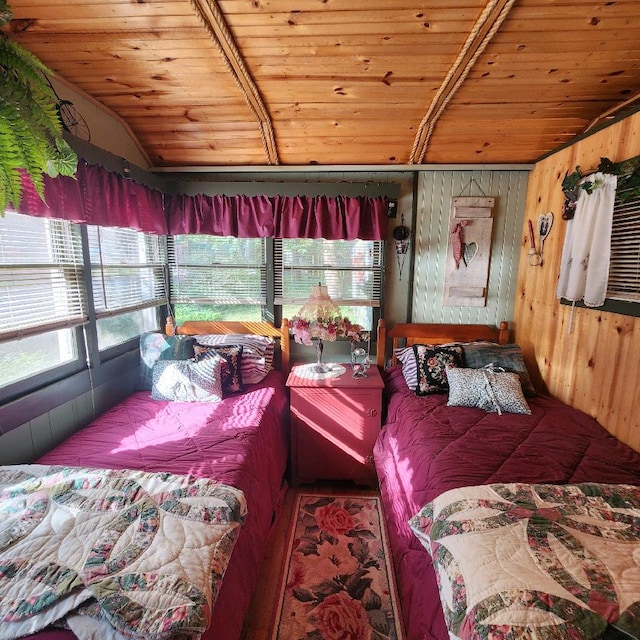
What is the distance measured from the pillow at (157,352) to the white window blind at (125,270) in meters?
0.27

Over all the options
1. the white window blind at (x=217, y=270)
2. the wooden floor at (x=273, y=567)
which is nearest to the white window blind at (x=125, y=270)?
the white window blind at (x=217, y=270)

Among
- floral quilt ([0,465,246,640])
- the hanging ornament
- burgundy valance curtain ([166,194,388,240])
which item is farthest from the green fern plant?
the hanging ornament

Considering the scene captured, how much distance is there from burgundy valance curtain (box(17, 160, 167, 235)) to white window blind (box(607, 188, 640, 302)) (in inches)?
104

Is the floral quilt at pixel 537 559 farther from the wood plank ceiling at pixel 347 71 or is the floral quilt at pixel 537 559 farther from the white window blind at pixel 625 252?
the wood plank ceiling at pixel 347 71

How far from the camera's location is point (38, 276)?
1.73m

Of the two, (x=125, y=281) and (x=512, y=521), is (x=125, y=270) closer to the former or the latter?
(x=125, y=281)

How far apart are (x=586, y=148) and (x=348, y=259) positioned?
5.22 feet

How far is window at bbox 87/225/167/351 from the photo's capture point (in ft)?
6.97

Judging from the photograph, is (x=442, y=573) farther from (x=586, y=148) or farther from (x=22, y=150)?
(x=586, y=148)

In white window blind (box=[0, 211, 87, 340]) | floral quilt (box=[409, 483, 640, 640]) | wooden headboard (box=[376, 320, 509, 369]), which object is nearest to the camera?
floral quilt (box=[409, 483, 640, 640])

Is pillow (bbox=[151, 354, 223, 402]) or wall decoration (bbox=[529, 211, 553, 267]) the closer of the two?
pillow (bbox=[151, 354, 223, 402])

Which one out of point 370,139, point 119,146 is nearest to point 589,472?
point 370,139

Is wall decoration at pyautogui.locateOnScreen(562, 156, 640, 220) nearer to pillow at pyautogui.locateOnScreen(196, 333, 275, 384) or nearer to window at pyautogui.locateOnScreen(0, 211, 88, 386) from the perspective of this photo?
pillow at pyautogui.locateOnScreen(196, 333, 275, 384)

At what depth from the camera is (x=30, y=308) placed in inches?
66.5
